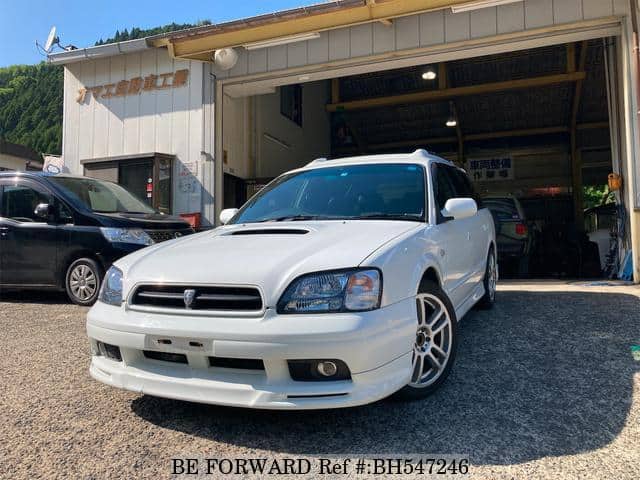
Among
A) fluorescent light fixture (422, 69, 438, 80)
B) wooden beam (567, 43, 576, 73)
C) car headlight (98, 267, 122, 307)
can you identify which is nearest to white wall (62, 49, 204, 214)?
fluorescent light fixture (422, 69, 438, 80)

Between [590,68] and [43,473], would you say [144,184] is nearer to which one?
[43,473]

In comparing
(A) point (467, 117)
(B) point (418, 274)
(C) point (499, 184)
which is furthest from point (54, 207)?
(C) point (499, 184)

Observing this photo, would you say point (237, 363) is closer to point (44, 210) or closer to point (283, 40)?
point (44, 210)

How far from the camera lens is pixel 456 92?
12062 millimetres

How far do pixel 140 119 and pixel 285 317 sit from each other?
8.30 metres

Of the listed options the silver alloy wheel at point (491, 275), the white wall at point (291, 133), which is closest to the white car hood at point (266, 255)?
the silver alloy wheel at point (491, 275)

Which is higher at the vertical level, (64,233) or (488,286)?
(64,233)

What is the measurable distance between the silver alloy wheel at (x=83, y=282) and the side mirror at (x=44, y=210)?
699 mm

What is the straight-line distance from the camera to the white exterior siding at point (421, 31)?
22.0 feet

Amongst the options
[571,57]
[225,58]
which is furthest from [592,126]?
[225,58]

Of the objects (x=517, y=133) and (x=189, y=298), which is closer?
(x=189, y=298)

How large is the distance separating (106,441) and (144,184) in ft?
24.0

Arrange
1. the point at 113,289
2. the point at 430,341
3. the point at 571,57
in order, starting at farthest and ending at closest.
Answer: the point at 571,57 < the point at 430,341 < the point at 113,289

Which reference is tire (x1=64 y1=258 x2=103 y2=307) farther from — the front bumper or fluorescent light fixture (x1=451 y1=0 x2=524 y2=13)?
fluorescent light fixture (x1=451 y1=0 x2=524 y2=13)
